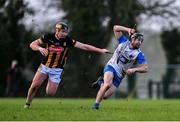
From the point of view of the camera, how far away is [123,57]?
17781 mm

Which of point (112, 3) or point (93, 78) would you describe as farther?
point (112, 3)

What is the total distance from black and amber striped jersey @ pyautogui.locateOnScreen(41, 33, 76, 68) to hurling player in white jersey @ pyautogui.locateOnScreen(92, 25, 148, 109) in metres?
1.13

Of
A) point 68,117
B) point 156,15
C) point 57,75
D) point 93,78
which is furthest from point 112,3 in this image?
point 68,117

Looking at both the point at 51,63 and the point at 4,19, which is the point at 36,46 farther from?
the point at 4,19

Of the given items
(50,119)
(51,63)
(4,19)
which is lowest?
(50,119)

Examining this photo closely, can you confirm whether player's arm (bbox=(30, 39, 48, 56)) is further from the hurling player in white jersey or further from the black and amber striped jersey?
the hurling player in white jersey

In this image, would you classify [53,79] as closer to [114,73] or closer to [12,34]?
[114,73]

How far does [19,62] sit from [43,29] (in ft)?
15.7

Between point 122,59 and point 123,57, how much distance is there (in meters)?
0.06

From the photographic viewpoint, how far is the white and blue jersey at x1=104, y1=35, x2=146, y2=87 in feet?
57.5

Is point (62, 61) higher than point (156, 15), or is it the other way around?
point (156, 15)

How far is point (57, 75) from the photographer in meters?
18.4

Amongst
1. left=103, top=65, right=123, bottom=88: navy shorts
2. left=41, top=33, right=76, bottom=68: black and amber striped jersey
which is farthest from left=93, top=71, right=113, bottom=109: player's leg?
left=41, top=33, right=76, bottom=68: black and amber striped jersey

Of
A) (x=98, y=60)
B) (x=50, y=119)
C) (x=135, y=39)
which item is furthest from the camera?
(x=98, y=60)
